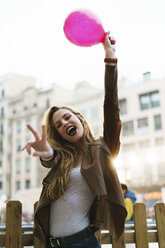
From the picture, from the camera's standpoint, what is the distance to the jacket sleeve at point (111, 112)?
84.0 inches

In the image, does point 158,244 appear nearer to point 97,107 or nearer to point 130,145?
point 130,145

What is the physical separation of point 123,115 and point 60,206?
98.6 ft

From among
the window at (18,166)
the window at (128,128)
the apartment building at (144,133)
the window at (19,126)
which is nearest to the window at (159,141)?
the apartment building at (144,133)

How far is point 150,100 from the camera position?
30391 mm

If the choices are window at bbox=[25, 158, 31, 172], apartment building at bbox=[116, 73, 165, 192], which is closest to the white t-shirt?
apartment building at bbox=[116, 73, 165, 192]

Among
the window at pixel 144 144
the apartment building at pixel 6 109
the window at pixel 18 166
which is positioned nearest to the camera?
the window at pixel 144 144

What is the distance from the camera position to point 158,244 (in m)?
2.81

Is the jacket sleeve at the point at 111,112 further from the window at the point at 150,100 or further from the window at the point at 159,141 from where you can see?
the window at the point at 150,100

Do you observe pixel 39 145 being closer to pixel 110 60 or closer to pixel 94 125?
pixel 110 60

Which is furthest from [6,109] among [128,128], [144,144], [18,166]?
[144,144]

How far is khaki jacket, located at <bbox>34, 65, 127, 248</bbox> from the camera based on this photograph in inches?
78.1

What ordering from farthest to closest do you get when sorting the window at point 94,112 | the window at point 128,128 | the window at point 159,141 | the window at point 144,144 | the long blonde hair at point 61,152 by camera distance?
the window at point 94,112 → the window at point 128,128 → the window at point 144,144 → the window at point 159,141 → the long blonde hair at point 61,152

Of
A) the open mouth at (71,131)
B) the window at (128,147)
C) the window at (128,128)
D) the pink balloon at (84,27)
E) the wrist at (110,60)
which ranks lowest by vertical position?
the open mouth at (71,131)

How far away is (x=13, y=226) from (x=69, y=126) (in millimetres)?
987
